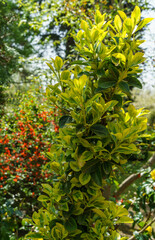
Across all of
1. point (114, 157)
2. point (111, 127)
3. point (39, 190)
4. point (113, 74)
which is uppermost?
point (113, 74)

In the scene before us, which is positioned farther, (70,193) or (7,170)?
(7,170)

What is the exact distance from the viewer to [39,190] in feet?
12.5

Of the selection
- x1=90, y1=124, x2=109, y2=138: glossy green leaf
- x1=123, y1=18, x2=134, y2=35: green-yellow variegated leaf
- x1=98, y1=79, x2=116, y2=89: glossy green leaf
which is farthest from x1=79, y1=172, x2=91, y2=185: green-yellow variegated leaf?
x1=123, y1=18, x2=134, y2=35: green-yellow variegated leaf

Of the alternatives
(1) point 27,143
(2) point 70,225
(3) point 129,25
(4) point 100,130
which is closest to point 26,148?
(1) point 27,143

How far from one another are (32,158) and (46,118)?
79 cm

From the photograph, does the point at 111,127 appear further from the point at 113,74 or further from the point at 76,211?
the point at 76,211

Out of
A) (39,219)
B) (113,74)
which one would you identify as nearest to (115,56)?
(113,74)

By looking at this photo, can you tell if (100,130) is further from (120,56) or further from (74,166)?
(120,56)

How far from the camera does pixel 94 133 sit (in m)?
1.08

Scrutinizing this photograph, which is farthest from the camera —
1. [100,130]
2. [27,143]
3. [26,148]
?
[27,143]

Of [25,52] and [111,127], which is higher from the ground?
[25,52]

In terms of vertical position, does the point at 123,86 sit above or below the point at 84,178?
above

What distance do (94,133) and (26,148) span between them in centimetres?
297

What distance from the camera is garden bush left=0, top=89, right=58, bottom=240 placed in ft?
12.5
